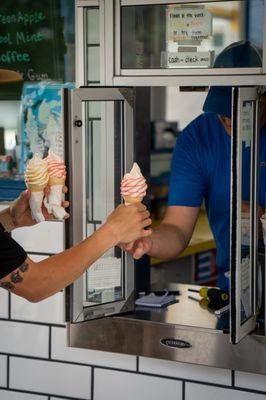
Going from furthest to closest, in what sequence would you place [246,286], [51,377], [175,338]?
[51,377]
[175,338]
[246,286]

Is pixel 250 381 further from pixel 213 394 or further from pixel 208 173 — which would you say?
pixel 208 173

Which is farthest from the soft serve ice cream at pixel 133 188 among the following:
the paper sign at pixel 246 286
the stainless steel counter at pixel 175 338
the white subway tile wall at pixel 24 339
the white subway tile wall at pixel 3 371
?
the white subway tile wall at pixel 3 371

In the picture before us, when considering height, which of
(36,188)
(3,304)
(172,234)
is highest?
(36,188)

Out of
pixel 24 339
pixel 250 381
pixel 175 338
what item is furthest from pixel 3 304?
pixel 250 381

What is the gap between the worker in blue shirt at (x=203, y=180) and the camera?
9.38 feet

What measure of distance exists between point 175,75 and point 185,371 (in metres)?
1.04

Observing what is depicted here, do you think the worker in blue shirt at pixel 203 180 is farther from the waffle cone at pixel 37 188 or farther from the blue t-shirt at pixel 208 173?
the waffle cone at pixel 37 188

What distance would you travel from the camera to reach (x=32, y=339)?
3125 millimetres

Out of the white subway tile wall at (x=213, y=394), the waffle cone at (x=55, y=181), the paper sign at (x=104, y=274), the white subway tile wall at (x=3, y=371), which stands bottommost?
the white subway tile wall at (x=3, y=371)

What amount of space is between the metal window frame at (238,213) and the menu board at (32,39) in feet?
2.88

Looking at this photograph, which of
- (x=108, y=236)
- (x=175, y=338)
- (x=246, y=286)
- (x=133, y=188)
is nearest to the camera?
(x=108, y=236)

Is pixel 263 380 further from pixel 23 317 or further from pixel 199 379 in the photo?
pixel 23 317

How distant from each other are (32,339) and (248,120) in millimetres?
1275

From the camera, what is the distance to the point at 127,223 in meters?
2.37
